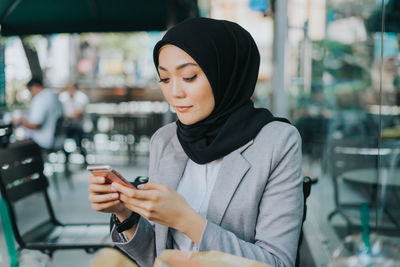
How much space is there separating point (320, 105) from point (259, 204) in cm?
411

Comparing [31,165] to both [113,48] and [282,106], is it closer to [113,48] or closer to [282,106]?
[282,106]

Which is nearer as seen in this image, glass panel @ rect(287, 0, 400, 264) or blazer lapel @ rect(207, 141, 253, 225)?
blazer lapel @ rect(207, 141, 253, 225)

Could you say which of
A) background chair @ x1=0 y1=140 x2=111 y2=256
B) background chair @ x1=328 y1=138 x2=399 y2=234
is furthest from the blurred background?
background chair @ x1=0 y1=140 x2=111 y2=256

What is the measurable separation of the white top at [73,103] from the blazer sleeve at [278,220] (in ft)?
26.1

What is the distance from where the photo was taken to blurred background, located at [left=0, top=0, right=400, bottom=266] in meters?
3.24

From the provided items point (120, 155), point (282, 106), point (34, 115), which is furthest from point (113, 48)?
point (282, 106)

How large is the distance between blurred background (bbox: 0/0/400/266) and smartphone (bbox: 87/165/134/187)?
60cm

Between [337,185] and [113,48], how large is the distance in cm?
1354

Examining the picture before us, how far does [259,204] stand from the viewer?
1.36 metres

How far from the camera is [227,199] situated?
1.35 m

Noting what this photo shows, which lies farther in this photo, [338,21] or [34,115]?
[34,115]

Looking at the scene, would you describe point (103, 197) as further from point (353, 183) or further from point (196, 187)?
point (353, 183)

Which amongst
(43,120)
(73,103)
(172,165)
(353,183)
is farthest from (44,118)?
(172,165)

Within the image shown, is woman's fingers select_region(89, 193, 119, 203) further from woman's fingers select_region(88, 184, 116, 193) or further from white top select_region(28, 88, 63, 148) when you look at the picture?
white top select_region(28, 88, 63, 148)
